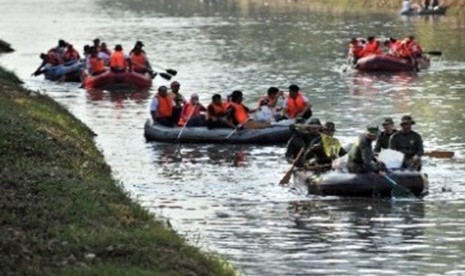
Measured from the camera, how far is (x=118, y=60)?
44875 millimetres

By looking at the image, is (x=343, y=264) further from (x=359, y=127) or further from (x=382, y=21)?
(x=382, y=21)

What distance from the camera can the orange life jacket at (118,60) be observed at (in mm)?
44438

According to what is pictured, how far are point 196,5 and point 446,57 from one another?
7240cm

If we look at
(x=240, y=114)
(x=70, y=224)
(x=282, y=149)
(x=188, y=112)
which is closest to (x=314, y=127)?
(x=282, y=149)

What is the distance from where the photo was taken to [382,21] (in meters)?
85.4

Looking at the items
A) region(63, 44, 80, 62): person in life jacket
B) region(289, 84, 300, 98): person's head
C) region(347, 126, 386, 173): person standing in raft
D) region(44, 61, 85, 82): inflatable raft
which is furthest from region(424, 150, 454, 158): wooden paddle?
region(63, 44, 80, 62): person in life jacket

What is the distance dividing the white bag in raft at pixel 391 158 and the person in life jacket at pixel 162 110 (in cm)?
950

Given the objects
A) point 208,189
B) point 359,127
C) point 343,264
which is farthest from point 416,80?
point 343,264

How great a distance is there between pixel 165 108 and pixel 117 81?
12.9m

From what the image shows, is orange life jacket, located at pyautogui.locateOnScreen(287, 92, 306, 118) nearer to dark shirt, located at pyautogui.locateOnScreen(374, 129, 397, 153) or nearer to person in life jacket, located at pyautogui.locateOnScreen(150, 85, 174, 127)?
person in life jacket, located at pyautogui.locateOnScreen(150, 85, 174, 127)

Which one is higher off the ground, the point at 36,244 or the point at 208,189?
the point at 36,244

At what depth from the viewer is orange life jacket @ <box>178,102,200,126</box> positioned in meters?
31.7

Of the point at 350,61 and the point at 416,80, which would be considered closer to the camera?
the point at 416,80

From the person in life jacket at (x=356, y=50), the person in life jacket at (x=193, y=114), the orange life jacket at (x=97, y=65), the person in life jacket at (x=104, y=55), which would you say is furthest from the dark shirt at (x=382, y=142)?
the person in life jacket at (x=356, y=50)
